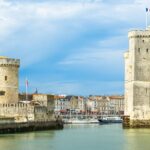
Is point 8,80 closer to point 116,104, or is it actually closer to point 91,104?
point 91,104

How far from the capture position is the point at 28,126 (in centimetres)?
5822

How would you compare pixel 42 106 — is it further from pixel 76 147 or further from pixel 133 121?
pixel 76 147

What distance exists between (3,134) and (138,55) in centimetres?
1697

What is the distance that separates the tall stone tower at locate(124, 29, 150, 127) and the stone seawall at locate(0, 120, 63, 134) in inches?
313

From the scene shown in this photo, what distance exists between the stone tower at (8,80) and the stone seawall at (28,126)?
3.29 m

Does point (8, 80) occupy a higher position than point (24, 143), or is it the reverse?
point (8, 80)

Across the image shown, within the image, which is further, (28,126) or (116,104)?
(116,104)

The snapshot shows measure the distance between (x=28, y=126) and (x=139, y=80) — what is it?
38.7ft

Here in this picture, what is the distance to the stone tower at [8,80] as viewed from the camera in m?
60.7

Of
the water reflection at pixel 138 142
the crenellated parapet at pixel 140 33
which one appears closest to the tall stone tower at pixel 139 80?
the crenellated parapet at pixel 140 33

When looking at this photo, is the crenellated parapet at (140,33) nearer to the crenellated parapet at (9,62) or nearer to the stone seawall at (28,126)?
the crenellated parapet at (9,62)

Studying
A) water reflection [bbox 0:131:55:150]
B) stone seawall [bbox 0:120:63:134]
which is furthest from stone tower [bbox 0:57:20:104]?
water reflection [bbox 0:131:55:150]

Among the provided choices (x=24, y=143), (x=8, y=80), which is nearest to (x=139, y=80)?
(x=8, y=80)

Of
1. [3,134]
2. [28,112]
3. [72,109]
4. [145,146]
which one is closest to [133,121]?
[28,112]
